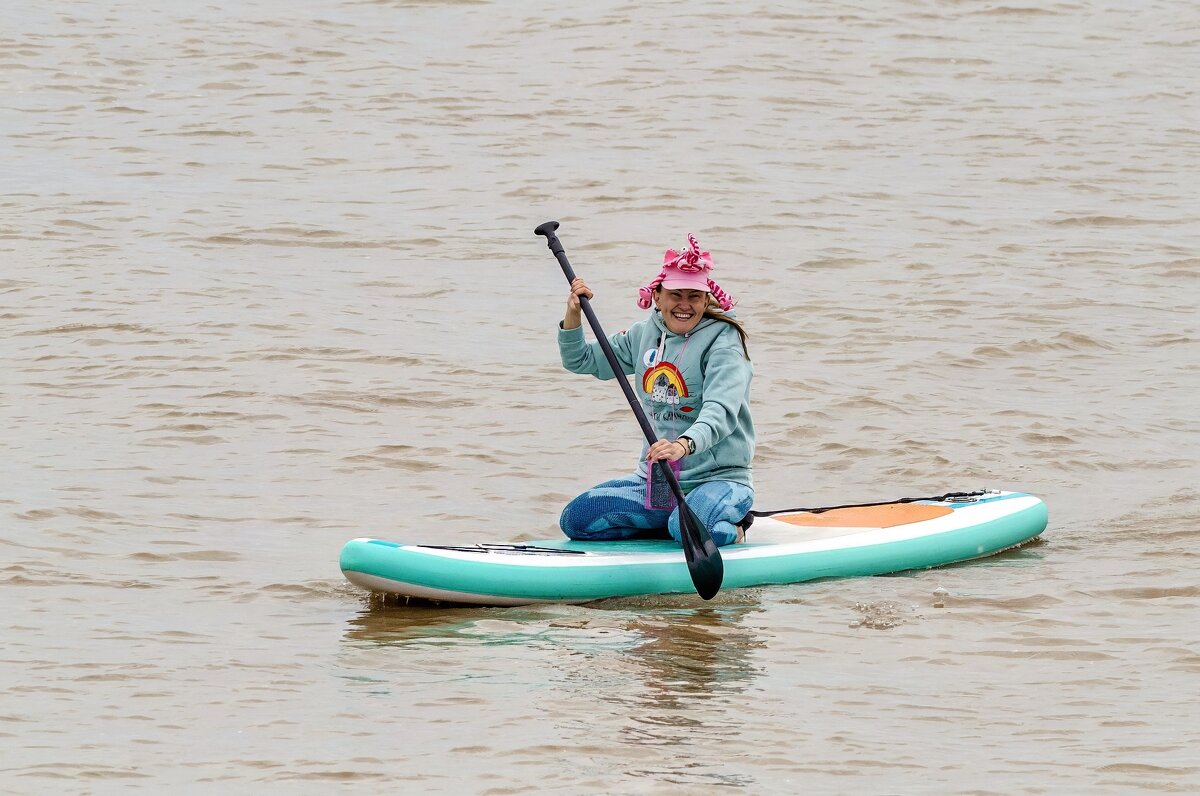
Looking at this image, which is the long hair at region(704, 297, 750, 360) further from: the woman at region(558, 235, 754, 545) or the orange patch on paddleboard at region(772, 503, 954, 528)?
the orange patch on paddleboard at region(772, 503, 954, 528)

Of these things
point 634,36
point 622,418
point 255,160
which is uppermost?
point 634,36

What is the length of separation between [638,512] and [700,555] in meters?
0.56

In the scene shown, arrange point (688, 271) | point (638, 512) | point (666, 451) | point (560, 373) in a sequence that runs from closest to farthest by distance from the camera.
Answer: point (666, 451) < point (688, 271) < point (638, 512) < point (560, 373)

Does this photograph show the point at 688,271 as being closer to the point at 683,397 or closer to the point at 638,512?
the point at 683,397

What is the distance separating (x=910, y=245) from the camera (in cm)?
1305

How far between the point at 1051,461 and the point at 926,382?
4.94ft

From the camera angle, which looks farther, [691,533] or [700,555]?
[691,533]

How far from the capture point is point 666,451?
20.0 ft

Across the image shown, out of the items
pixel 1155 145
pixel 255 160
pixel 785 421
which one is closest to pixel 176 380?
pixel 785 421

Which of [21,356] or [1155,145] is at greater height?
[1155,145]

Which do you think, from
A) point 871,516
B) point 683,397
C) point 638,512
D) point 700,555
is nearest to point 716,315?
point 683,397

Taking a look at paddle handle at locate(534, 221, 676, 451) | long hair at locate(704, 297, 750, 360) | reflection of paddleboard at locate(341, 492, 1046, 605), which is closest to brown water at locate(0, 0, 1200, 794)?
reflection of paddleboard at locate(341, 492, 1046, 605)

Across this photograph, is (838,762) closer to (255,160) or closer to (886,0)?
(255,160)

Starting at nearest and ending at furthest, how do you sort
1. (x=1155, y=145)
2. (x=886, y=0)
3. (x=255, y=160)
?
(x=255, y=160), (x=1155, y=145), (x=886, y=0)
